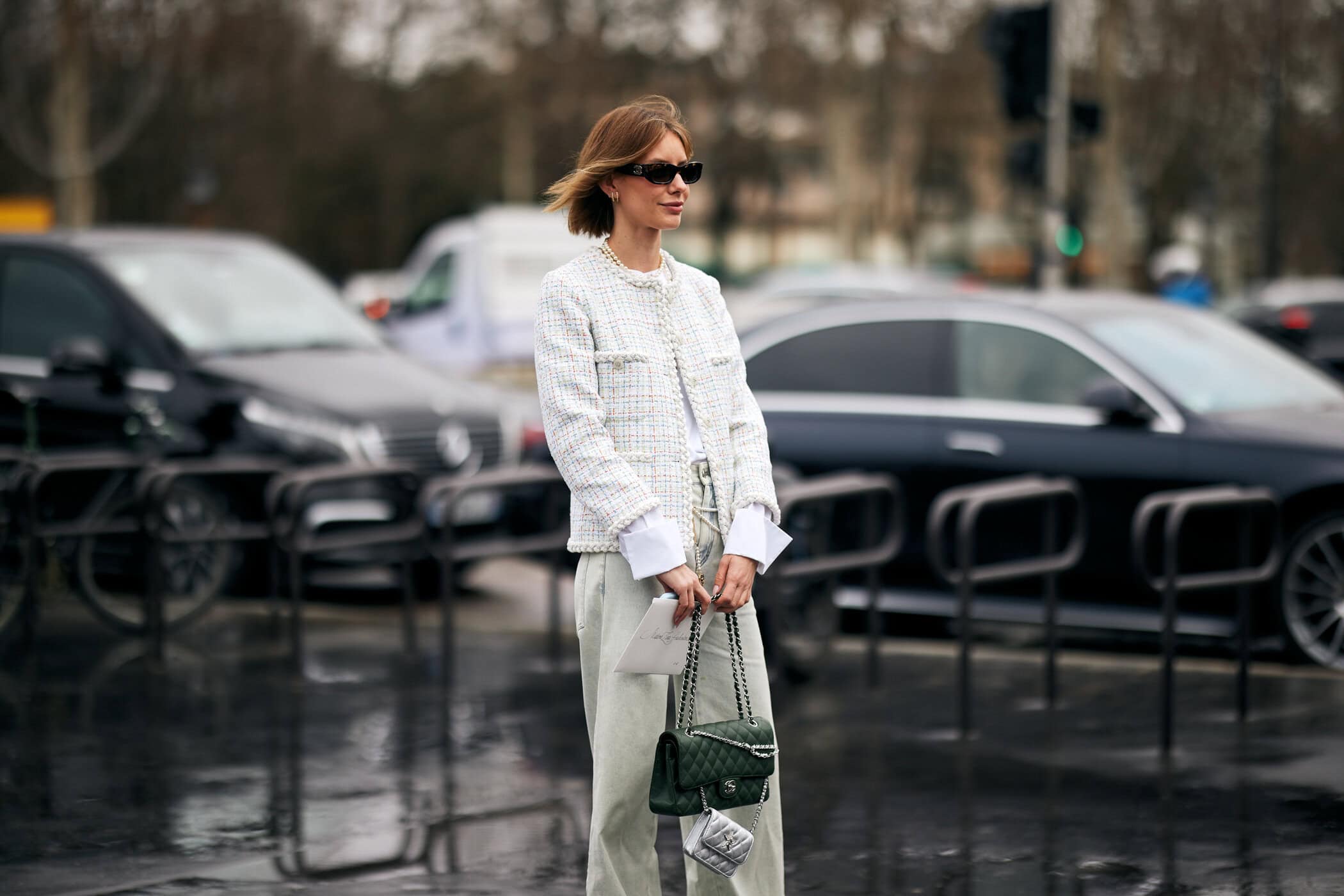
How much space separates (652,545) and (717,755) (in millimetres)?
484

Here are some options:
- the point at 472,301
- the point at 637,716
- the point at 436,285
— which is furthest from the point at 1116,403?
the point at 436,285

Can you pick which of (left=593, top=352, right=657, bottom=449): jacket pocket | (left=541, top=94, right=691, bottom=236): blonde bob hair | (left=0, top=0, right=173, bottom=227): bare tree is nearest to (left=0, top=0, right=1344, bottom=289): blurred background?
(left=0, top=0, right=173, bottom=227): bare tree

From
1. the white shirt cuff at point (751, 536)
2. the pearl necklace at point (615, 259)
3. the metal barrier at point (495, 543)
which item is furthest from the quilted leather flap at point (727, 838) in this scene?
the metal barrier at point (495, 543)

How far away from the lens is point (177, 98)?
43656 millimetres

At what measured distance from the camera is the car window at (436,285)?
2328 centimetres

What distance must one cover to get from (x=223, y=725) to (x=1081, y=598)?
3.80m

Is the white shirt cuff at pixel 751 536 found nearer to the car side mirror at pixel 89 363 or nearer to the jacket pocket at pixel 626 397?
the jacket pocket at pixel 626 397

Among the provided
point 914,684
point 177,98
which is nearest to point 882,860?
point 914,684

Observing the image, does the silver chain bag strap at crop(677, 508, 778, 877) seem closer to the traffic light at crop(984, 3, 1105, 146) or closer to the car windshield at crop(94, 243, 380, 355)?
the car windshield at crop(94, 243, 380, 355)

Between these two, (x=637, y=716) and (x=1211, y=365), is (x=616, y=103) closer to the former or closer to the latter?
(x=1211, y=365)

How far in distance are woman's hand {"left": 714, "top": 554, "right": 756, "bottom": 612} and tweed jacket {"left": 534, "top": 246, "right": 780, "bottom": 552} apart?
112 mm

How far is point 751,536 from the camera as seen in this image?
429 centimetres

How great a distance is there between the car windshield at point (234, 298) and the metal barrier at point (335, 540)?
173cm

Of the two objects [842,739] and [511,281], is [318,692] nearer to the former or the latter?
[842,739]
